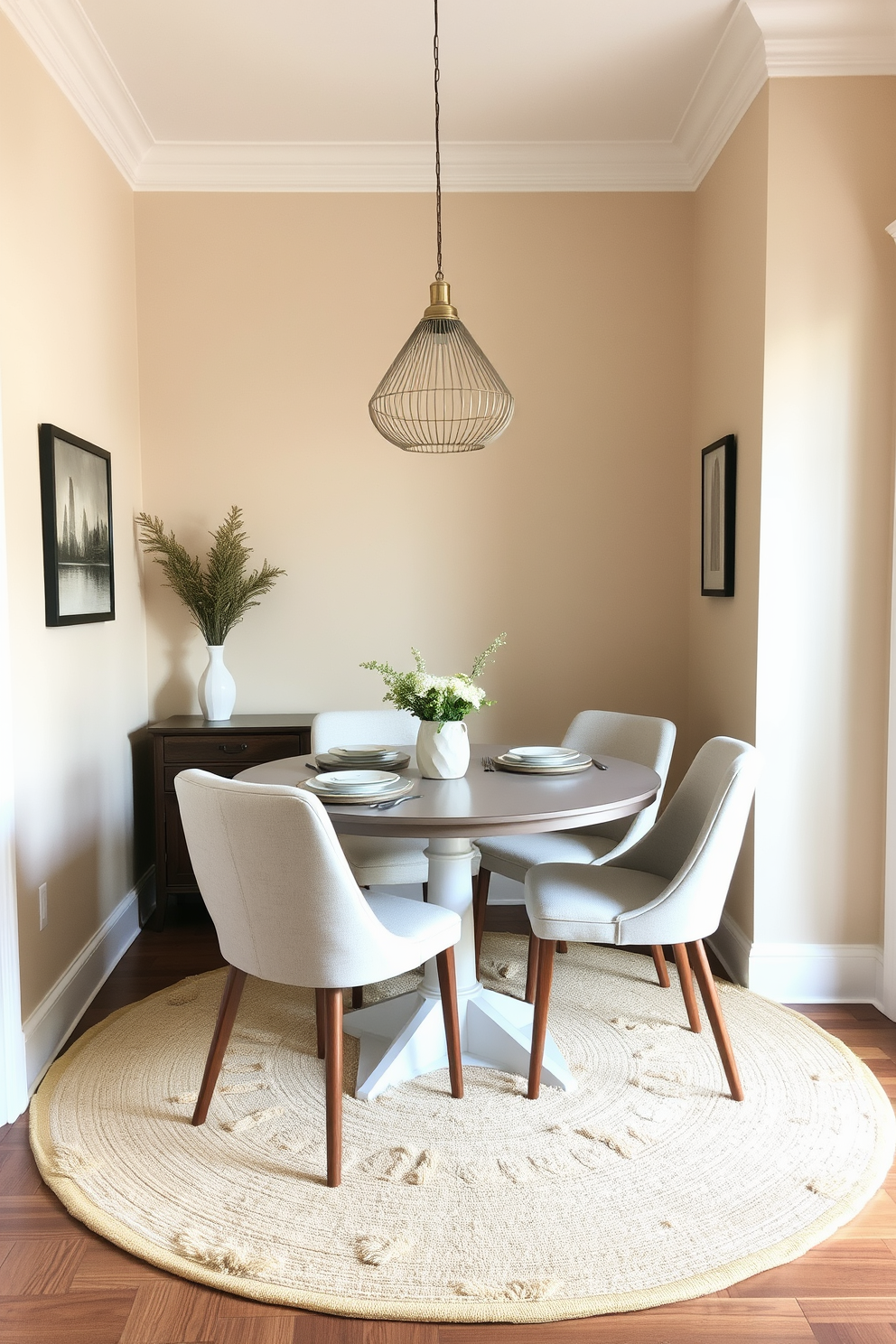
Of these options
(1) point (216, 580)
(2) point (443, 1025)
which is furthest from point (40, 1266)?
(1) point (216, 580)

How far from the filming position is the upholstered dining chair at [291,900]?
2.00 metres

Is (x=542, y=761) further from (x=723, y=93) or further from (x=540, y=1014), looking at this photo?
(x=723, y=93)

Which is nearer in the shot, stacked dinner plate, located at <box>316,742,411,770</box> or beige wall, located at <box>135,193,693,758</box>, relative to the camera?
stacked dinner plate, located at <box>316,742,411,770</box>

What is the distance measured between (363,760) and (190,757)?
1191 millimetres

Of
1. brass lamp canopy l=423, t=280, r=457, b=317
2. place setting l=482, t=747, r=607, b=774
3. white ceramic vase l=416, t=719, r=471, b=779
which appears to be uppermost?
brass lamp canopy l=423, t=280, r=457, b=317

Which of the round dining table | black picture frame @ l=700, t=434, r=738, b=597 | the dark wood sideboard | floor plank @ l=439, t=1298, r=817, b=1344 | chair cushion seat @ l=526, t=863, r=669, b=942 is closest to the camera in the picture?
floor plank @ l=439, t=1298, r=817, b=1344

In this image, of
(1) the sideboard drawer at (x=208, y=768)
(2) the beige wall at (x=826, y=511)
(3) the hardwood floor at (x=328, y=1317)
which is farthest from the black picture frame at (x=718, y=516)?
(3) the hardwood floor at (x=328, y=1317)

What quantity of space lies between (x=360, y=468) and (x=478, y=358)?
1427 mm

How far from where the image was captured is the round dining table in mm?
2211

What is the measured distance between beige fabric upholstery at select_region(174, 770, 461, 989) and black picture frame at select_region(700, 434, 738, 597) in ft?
6.04

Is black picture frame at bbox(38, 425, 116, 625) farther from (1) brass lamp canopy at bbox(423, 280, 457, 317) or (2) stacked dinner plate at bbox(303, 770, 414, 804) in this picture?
→ (1) brass lamp canopy at bbox(423, 280, 457, 317)

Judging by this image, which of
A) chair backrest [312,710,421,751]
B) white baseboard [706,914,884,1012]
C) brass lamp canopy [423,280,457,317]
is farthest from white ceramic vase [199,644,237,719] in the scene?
white baseboard [706,914,884,1012]

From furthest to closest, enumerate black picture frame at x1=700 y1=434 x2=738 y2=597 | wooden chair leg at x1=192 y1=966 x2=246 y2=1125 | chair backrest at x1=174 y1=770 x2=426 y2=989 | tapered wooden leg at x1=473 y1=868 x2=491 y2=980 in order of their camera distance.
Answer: black picture frame at x1=700 y1=434 x2=738 y2=597, tapered wooden leg at x1=473 y1=868 x2=491 y2=980, wooden chair leg at x1=192 y1=966 x2=246 y2=1125, chair backrest at x1=174 y1=770 x2=426 y2=989

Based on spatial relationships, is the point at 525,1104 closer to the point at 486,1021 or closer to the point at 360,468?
the point at 486,1021
